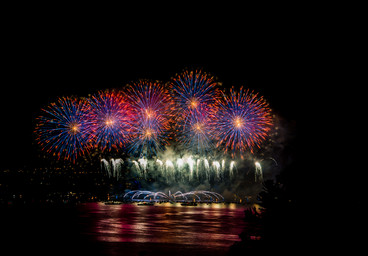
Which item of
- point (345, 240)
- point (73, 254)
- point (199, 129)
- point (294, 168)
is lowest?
point (73, 254)

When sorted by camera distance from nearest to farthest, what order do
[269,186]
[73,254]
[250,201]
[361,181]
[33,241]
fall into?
[361,181] < [269,186] < [73,254] < [33,241] < [250,201]

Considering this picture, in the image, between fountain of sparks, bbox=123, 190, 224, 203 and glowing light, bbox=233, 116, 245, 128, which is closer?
glowing light, bbox=233, 116, 245, 128

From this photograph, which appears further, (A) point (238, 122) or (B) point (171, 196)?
(B) point (171, 196)

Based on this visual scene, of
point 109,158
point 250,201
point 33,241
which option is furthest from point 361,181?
point 109,158

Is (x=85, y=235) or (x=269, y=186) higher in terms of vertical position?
(x=269, y=186)

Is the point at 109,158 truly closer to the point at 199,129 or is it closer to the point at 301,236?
the point at 199,129

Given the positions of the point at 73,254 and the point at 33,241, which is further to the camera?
the point at 33,241

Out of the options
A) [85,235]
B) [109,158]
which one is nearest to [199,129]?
[85,235]

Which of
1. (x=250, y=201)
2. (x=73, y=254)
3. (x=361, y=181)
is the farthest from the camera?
(x=250, y=201)

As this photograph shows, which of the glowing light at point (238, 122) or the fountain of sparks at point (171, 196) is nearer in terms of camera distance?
the glowing light at point (238, 122)
